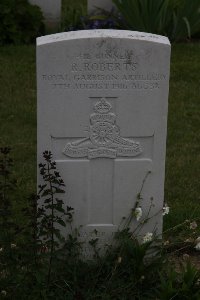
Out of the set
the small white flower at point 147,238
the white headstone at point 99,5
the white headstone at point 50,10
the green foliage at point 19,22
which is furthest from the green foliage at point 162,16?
the small white flower at point 147,238

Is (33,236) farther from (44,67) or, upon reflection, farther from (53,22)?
(53,22)

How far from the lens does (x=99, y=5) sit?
10289mm

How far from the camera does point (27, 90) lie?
837 cm

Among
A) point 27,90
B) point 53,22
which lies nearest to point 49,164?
point 27,90

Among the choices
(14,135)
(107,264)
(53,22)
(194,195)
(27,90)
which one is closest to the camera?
(107,264)

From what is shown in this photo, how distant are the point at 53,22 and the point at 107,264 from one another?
6.25 m

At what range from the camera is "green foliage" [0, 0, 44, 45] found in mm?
9655

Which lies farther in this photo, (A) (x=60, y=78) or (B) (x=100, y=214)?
(B) (x=100, y=214)

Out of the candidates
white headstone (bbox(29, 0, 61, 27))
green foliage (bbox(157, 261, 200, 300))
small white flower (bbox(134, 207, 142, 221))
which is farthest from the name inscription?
white headstone (bbox(29, 0, 61, 27))

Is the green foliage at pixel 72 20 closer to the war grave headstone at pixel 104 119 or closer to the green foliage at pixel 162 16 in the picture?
the green foliage at pixel 162 16

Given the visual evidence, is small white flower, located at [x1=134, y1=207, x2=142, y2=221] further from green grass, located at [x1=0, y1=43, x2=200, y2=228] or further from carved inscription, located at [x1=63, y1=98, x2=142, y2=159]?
green grass, located at [x1=0, y1=43, x2=200, y2=228]

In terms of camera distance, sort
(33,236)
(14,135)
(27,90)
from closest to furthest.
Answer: (33,236), (14,135), (27,90)

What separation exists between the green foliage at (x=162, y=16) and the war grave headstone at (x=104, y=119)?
5.05 m

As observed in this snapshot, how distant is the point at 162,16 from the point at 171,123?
7.90 feet
